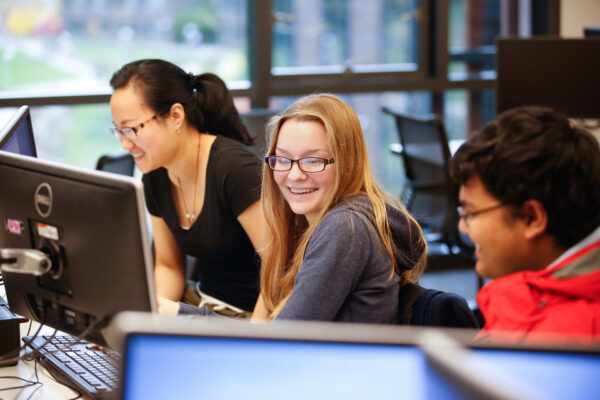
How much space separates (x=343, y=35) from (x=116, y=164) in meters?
1.80

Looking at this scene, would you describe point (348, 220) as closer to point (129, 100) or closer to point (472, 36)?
point (129, 100)

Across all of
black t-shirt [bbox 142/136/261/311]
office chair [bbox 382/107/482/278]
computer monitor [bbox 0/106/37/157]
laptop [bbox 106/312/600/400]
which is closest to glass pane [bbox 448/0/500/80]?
office chair [bbox 382/107/482/278]

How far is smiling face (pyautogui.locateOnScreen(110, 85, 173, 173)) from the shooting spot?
1985 millimetres

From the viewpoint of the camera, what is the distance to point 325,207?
162 centimetres

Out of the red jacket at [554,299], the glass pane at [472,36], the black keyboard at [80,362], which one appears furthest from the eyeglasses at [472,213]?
the glass pane at [472,36]

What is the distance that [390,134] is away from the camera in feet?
13.9

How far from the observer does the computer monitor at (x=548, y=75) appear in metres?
3.50

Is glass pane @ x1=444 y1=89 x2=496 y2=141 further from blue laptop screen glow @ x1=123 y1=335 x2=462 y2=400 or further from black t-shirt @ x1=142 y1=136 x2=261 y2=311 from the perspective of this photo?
blue laptop screen glow @ x1=123 y1=335 x2=462 y2=400

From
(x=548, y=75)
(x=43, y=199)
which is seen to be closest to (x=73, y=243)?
(x=43, y=199)

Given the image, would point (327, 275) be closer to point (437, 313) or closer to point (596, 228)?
point (437, 313)

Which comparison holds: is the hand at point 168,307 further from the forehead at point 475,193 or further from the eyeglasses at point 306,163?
the forehead at point 475,193

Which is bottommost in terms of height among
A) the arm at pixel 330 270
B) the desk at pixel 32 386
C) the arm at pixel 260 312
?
the arm at pixel 260 312

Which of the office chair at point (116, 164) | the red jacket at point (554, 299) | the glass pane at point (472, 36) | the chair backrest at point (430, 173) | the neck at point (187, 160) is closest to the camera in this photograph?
the red jacket at point (554, 299)

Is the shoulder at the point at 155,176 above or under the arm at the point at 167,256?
above
